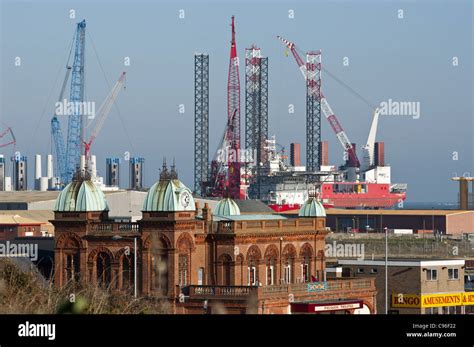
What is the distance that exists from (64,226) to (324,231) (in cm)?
1403

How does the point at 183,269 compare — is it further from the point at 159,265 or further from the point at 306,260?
the point at 306,260

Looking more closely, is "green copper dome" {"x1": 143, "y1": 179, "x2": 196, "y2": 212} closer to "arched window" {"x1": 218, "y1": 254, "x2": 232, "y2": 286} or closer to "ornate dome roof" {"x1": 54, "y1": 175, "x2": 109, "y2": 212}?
"arched window" {"x1": 218, "y1": 254, "x2": 232, "y2": 286}

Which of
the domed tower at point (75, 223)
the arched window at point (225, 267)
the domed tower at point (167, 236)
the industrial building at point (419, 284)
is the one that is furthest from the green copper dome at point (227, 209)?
the domed tower at point (167, 236)

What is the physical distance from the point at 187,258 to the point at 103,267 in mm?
3732

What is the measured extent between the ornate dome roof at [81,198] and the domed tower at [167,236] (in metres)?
3.20

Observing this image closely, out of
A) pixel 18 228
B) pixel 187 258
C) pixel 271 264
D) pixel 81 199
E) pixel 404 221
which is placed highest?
pixel 81 199

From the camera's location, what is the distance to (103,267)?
67312 millimetres

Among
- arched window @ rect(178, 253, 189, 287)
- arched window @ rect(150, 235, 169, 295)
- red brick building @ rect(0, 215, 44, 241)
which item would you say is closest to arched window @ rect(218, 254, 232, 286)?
arched window @ rect(178, 253, 189, 287)

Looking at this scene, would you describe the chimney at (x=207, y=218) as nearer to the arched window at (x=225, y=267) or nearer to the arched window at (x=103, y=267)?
the arched window at (x=225, y=267)

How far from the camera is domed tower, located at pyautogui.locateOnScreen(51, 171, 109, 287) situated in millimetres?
68000

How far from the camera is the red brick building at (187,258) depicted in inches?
2494

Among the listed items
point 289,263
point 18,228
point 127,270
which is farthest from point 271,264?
point 18,228
